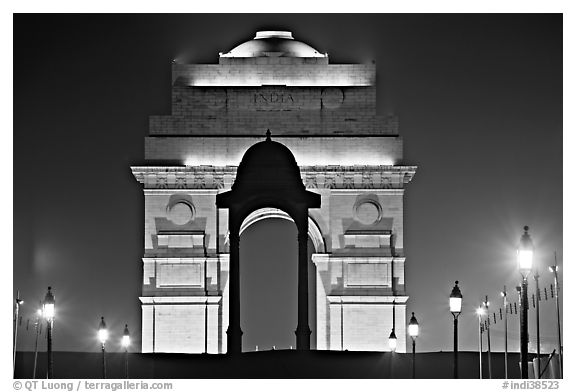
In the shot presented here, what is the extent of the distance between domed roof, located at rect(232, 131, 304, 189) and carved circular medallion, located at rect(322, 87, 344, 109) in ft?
52.6

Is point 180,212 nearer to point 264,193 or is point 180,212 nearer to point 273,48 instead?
point 273,48

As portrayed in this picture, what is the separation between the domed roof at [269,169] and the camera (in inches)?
2349

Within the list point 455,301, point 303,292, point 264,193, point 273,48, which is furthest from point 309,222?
point 455,301

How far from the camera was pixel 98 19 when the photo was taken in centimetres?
7300

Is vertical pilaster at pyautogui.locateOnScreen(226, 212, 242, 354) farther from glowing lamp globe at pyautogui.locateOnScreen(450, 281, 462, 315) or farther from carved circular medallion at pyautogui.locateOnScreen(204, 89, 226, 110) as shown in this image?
carved circular medallion at pyautogui.locateOnScreen(204, 89, 226, 110)

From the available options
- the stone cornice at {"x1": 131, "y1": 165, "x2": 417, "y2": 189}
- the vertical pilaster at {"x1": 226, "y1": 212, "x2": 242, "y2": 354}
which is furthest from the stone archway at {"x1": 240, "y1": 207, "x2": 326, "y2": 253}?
the vertical pilaster at {"x1": 226, "y1": 212, "x2": 242, "y2": 354}

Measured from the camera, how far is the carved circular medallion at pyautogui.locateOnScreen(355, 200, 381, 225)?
2987 inches

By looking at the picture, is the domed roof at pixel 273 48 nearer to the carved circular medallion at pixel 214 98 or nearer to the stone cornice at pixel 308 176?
the carved circular medallion at pixel 214 98

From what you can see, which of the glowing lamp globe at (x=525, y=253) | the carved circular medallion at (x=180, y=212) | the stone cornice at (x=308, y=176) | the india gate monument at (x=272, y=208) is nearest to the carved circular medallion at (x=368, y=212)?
the india gate monument at (x=272, y=208)

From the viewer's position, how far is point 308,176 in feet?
246

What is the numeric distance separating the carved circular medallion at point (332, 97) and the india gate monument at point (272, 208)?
0.04 m

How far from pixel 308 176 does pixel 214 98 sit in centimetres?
487
